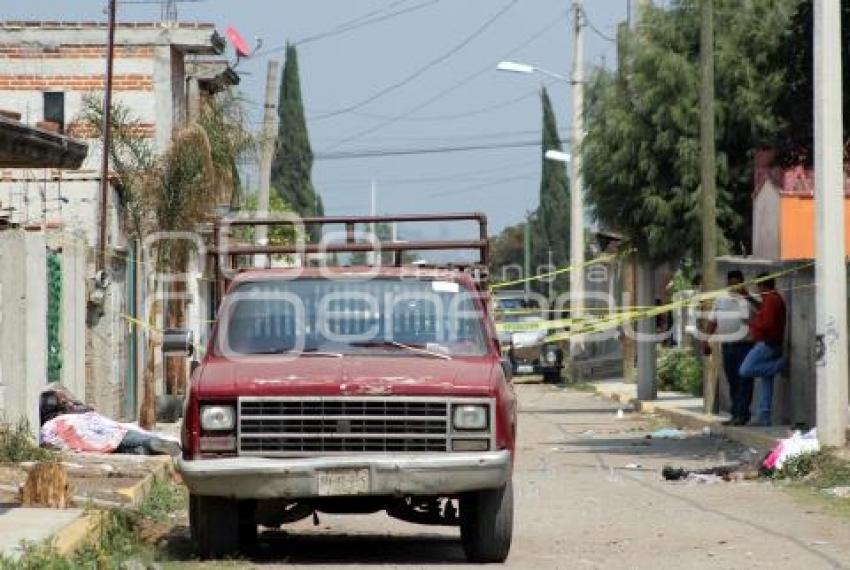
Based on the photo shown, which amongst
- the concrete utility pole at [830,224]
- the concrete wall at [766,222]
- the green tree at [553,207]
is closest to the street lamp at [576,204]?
the concrete wall at [766,222]

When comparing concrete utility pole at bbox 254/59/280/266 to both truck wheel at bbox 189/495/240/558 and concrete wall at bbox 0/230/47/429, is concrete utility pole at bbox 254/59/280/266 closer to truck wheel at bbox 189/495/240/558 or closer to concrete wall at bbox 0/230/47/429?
concrete wall at bbox 0/230/47/429

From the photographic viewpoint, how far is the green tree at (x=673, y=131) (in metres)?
34.9

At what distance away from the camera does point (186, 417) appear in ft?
41.1

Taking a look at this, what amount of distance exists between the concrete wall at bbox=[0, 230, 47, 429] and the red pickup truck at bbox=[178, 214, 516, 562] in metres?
6.65

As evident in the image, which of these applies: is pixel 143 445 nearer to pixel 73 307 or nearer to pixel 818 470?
pixel 73 307

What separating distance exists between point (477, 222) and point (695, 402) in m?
21.2

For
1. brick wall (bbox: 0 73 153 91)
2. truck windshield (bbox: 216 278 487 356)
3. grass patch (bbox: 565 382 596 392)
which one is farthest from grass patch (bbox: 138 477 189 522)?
grass patch (bbox: 565 382 596 392)

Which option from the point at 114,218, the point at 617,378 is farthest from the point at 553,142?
the point at 114,218

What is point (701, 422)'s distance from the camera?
29109 millimetres

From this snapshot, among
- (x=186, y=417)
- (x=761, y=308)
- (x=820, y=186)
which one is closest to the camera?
(x=186, y=417)

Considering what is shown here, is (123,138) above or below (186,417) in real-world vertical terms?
above

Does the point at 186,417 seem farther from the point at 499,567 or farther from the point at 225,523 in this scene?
the point at 499,567

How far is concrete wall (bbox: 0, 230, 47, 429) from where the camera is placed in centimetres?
1973

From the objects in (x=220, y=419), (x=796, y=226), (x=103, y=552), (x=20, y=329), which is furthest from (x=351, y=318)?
(x=796, y=226)
